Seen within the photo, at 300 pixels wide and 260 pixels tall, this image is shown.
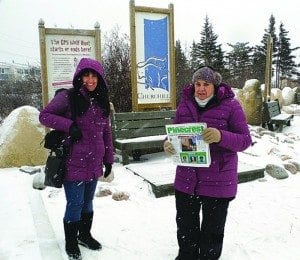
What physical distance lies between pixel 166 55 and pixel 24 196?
4331mm

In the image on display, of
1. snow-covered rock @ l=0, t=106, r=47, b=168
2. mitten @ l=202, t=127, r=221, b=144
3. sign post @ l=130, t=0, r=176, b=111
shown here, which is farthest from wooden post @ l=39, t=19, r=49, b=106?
mitten @ l=202, t=127, r=221, b=144

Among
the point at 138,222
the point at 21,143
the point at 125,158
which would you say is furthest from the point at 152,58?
the point at 138,222

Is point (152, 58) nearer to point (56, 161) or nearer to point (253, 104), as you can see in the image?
point (56, 161)

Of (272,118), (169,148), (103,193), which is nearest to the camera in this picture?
(169,148)

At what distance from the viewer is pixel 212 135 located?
2898 millimetres

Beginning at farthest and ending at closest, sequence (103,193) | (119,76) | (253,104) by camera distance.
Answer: (253,104), (119,76), (103,193)

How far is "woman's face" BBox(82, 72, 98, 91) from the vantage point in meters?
3.47

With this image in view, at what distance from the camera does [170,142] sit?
10.6ft

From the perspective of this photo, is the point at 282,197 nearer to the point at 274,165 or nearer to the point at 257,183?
the point at 257,183

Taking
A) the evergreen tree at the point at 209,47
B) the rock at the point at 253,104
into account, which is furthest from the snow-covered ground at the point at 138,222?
the evergreen tree at the point at 209,47

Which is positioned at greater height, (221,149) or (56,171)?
(221,149)

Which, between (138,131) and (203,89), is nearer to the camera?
(203,89)

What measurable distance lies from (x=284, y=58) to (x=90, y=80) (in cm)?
5309

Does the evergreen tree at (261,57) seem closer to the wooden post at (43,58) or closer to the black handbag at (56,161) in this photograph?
the wooden post at (43,58)
